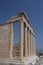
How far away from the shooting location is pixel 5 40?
61.5ft

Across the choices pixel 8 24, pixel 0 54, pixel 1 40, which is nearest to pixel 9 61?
pixel 0 54

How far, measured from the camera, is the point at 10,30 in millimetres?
18812

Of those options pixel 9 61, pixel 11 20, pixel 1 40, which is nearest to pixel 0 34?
pixel 1 40

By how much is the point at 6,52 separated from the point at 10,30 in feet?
8.96

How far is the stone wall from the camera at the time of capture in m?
18.4

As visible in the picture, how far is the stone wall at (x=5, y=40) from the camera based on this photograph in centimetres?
1840

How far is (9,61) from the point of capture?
688 inches

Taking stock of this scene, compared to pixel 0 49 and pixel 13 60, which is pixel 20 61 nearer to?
pixel 13 60

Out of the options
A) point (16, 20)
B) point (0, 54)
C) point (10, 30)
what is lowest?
point (0, 54)

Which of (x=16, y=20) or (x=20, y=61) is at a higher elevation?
(x=16, y=20)

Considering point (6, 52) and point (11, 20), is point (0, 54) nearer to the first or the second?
point (6, 52)

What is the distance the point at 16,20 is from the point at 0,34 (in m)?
2.68

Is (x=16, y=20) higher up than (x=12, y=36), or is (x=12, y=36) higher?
(x=16, y=20)

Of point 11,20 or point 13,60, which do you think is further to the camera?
point 11,20
